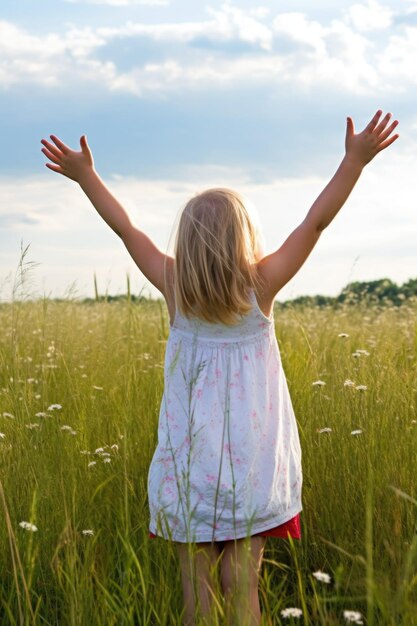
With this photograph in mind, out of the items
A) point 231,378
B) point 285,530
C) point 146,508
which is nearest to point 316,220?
point 231,378

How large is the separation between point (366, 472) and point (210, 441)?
2.45ft

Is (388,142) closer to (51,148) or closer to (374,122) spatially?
(374,122)

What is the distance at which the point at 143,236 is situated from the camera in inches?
A: 114

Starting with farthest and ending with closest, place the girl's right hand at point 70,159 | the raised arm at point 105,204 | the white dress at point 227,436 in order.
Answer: the girl's right hand at point 70,159, the raised arm at point 105,204, the white dress at point 227,436

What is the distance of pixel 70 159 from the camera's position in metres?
3.10

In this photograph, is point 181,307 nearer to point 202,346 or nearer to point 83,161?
point 202,346

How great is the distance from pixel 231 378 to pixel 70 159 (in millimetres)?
1153

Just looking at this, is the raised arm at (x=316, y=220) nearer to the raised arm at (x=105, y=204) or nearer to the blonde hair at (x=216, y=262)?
the blonde hair at (x=216, y=262)

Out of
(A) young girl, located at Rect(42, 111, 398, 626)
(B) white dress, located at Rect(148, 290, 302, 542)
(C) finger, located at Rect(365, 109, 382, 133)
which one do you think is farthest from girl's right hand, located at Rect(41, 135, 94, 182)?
(C) finger, located at Rect(365, 109, 382, 133)

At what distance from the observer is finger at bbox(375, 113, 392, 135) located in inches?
107

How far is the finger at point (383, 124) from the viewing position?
8.94 feet

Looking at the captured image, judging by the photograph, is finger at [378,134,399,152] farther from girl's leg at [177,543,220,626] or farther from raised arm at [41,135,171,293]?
girl's leg at [177,543,220,626]

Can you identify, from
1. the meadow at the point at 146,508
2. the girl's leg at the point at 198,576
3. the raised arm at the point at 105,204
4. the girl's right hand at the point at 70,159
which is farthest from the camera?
the girl's right hand at the point at 70,159

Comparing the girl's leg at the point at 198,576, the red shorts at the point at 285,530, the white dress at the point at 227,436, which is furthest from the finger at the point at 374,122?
the girl's leg at the point at 198,576
